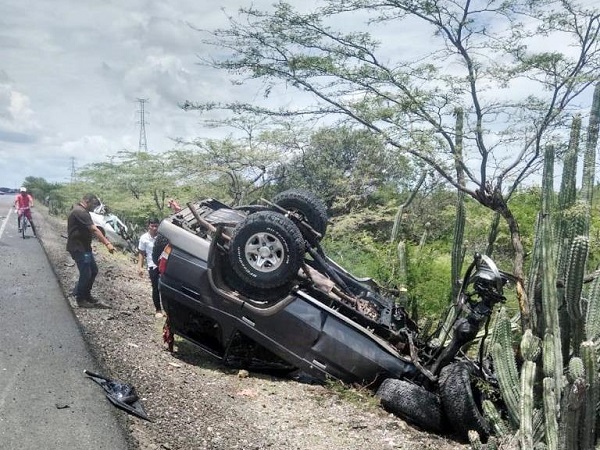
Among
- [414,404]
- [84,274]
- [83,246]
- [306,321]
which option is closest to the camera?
[414,404]

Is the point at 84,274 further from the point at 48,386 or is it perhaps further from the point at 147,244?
the point at 48,386

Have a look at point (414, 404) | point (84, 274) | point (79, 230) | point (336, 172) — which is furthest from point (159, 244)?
point (336, 172)

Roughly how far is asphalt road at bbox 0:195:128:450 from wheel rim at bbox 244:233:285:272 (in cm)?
183

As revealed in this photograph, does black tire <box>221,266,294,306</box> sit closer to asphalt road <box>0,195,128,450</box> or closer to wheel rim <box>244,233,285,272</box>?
wheel rim <box>244,233,285,272</box>

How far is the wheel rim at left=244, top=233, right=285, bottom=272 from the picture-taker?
240 inches

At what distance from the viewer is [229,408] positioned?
212 inches

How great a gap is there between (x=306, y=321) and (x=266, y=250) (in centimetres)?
82

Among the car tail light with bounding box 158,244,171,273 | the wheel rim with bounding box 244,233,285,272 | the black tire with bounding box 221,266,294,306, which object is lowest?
the black tire with bounding box 221,266,294,306

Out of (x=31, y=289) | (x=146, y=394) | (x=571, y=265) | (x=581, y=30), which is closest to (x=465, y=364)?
(x=571, y=265)

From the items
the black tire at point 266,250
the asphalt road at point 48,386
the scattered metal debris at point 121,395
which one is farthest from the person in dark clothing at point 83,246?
the scattered metal debris at point 121,395

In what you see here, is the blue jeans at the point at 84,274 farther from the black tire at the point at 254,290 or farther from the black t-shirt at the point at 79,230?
the black tire at the point at 254,290

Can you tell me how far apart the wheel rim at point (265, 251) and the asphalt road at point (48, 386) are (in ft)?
6.00

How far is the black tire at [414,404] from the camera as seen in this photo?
18.2 ft

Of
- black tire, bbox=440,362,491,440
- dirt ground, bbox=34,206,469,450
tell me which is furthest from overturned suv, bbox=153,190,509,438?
dirt ground, bbox=34,206,469,450
